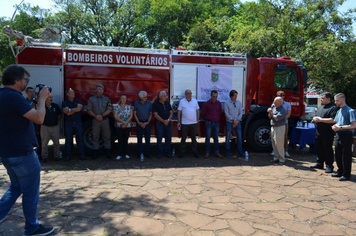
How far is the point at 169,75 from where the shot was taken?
7906 millimetres

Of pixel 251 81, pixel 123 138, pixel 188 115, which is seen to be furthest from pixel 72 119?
pixel 251 81

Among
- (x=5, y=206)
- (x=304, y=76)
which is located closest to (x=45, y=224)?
(x=5, y=206)

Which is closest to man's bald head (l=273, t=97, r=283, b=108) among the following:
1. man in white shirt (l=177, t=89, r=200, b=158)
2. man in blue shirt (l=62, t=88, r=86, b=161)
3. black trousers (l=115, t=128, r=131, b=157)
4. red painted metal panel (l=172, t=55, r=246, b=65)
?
red painted metal panel (l=172, t=55, r=246, b=65)

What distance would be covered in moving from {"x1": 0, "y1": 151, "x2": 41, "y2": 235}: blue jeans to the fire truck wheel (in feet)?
20.9

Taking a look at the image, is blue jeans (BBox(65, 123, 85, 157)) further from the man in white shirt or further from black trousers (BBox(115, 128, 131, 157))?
the man in white shirt

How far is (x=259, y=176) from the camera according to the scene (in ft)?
20.4

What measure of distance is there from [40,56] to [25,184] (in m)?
4.95

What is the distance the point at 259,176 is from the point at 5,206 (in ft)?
15.9

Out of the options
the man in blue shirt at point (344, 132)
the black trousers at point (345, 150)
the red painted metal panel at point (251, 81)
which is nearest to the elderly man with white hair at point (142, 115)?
the red painted metal panel at point (251, 81)

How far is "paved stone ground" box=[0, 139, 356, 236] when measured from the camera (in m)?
3.71

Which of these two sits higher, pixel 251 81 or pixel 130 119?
pixel 251 81

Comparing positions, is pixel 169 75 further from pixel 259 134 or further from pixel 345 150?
pixel 345 150

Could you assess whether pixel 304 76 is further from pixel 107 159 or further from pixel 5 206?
pixel 5 206

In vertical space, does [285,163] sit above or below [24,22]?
below
